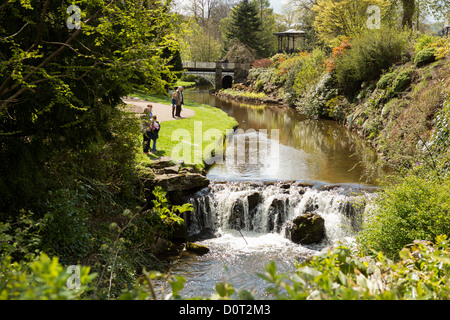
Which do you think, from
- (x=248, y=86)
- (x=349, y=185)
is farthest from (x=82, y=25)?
(x=248, y=86)

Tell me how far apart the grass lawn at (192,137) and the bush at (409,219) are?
Answer: 6.67 metres

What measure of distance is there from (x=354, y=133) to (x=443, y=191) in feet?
44.5

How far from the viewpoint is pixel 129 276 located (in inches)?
244

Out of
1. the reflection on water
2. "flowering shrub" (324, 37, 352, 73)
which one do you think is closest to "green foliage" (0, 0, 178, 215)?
the reflection on water

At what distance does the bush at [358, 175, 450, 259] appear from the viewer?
5.35m

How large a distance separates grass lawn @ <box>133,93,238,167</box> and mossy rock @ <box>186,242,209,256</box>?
307cm

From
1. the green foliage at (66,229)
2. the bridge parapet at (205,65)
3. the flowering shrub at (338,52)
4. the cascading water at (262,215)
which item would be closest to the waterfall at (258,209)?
the cascading water at (262,215)

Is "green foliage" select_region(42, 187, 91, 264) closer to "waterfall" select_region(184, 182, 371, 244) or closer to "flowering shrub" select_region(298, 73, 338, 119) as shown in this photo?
"waterfall" select_region(184, 182, 371, 244)

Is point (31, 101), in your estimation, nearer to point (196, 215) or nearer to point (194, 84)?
point (196, 215)

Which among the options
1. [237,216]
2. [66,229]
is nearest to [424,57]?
[237,216]

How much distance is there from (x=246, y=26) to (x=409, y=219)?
45488 millimetres

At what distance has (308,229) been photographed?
9.17 m

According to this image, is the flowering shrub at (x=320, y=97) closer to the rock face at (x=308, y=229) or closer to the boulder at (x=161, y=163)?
the boulder at (x=161, y=163)
